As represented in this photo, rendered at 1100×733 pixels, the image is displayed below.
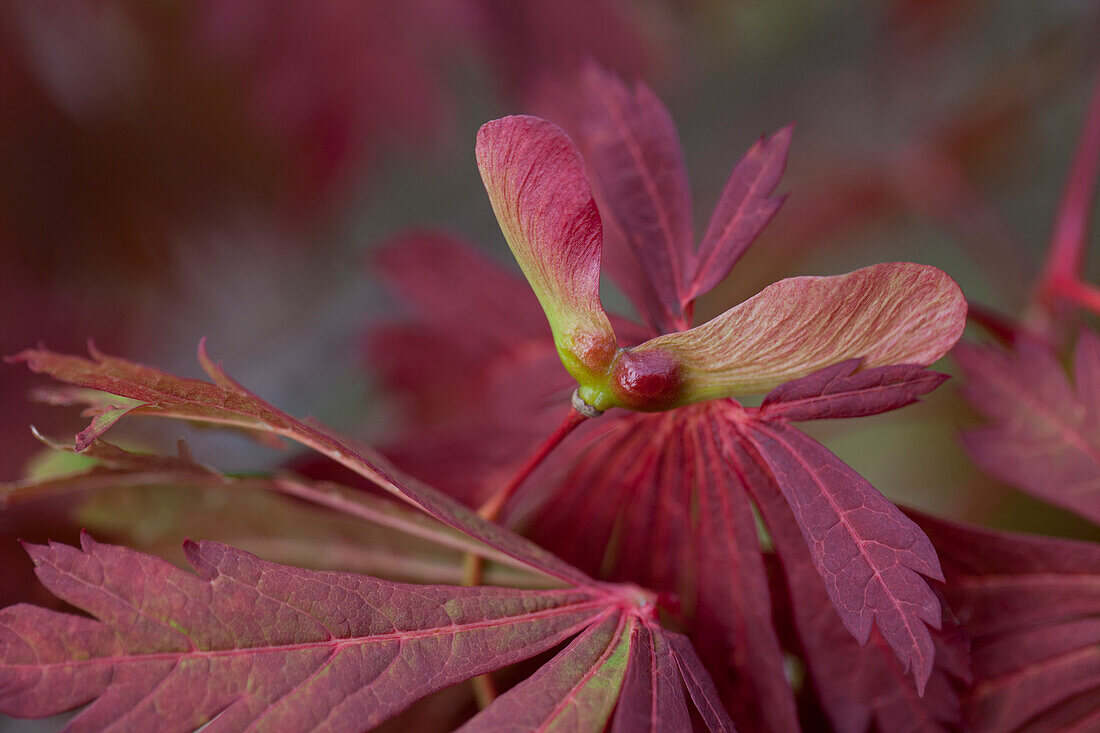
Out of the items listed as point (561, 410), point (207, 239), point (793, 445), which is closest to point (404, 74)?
point (207, 239)

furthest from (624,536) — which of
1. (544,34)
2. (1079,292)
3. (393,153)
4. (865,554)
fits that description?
(393,153)

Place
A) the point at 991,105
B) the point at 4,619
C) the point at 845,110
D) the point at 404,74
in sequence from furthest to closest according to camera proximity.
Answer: the point at 845,110 → the point at 991,105 → the point at 404,74 → the point at 4,619

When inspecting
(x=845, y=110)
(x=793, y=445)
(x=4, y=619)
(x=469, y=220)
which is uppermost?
(x=469, y=220)

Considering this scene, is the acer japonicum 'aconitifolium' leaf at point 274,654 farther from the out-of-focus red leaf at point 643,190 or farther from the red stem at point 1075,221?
the red stem at point 1075,221

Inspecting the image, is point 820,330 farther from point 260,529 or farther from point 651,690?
point 260,529

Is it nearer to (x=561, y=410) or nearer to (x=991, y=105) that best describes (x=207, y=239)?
(x=561, y=410)

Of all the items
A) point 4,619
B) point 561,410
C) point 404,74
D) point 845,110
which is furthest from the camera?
point 845,110

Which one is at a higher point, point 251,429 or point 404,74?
point 404,74
